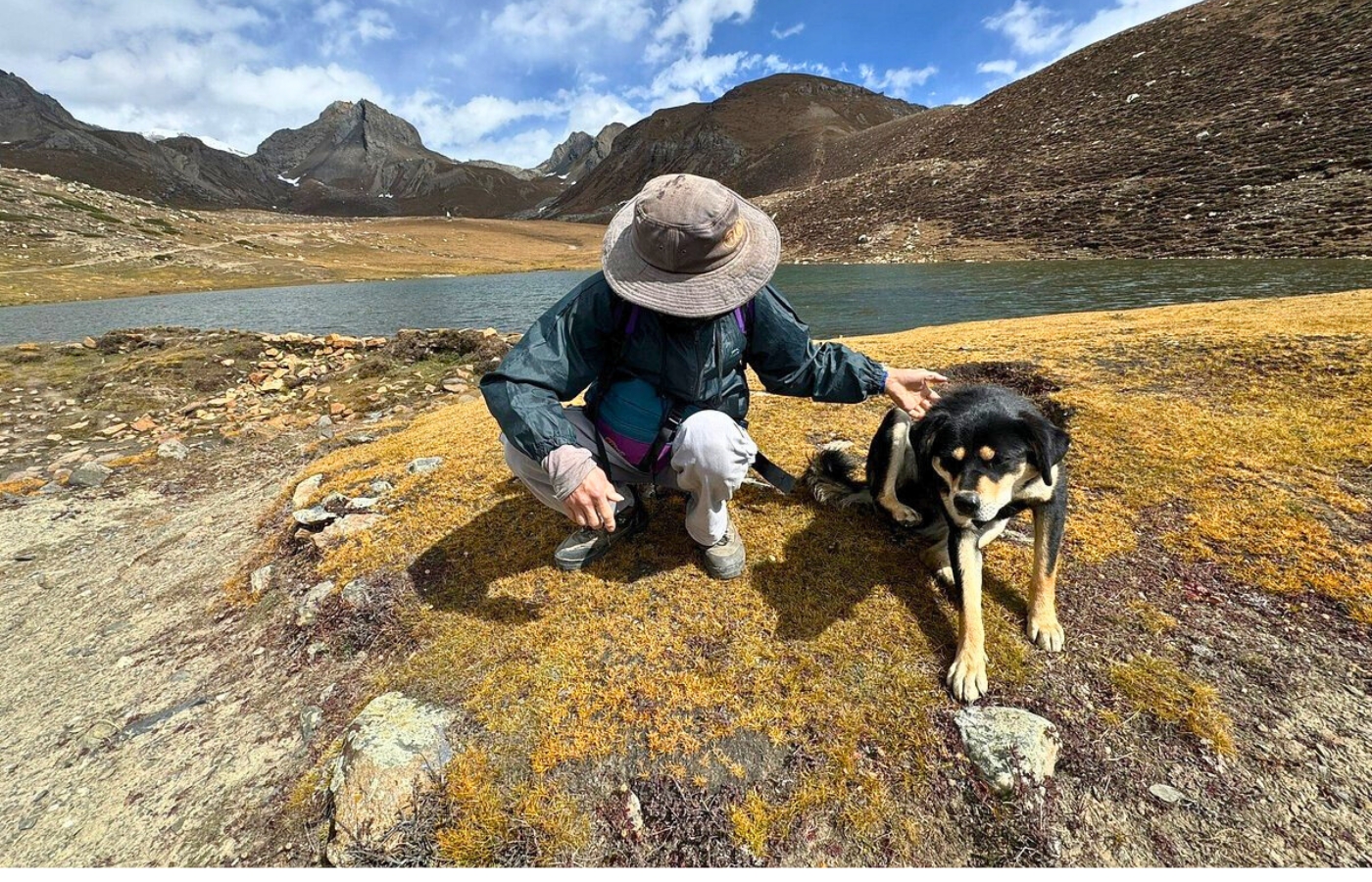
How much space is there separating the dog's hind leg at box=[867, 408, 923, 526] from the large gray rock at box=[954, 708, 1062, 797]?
6.00ft

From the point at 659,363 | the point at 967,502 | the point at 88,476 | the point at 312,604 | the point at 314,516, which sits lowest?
the point at 88,476

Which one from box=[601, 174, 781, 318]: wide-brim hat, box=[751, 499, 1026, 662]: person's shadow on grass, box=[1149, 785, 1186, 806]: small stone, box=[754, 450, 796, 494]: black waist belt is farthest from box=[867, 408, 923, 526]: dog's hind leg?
box=[1149, 785, 1186, 806]: small stone

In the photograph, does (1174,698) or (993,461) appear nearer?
(1174,698)

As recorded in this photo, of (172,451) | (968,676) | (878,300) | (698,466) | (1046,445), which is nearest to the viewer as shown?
(968,676)

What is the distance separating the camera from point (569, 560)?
4441 mm

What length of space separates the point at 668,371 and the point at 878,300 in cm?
3019

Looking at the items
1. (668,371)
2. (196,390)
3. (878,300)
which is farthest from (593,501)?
(878,300)

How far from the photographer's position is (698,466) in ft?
12.0

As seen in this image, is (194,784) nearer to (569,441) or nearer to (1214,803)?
(569,441)

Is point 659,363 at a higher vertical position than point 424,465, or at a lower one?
higher

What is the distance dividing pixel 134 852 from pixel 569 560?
2.80 metres

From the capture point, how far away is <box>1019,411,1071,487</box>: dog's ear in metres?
3.44

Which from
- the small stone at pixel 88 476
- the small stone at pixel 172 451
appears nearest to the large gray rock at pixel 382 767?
the small stone at pixel 88 476

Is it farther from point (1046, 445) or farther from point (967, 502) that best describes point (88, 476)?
point (1046, 445)
